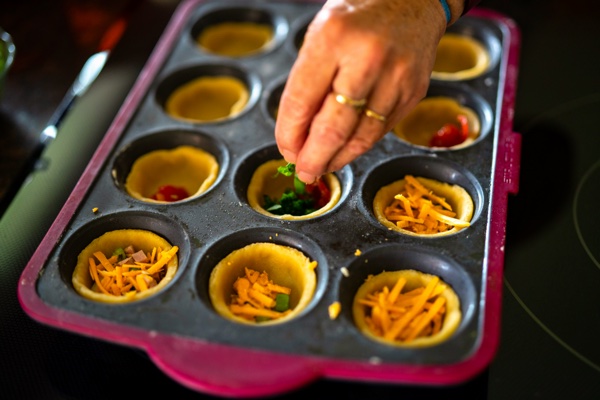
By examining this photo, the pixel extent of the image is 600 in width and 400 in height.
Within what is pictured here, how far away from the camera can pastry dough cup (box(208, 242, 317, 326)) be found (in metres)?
2.71

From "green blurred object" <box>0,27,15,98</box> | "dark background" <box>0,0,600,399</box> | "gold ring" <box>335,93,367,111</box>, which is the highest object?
"green blurred object" <box>0,27,15,98</box>

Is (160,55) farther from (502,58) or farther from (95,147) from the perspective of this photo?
(502,58)

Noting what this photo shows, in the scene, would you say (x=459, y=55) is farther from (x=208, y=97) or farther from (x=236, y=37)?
(x=208, y=97)

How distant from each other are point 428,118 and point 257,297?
5.03 feet

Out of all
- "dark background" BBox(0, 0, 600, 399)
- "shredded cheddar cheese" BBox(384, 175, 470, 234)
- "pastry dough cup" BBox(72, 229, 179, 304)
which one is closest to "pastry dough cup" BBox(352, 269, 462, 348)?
"dark background" BBox(0, 0, 600, 399)

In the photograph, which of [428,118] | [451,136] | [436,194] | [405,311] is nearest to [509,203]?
[436,194]

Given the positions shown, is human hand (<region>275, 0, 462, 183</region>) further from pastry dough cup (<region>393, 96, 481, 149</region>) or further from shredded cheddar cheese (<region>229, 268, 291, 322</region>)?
pastry dough cup (<region>393, 96, 481, 149</region>)

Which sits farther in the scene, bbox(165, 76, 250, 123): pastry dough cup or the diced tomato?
bbox(165, 76, 250, 123): pastry dough cup

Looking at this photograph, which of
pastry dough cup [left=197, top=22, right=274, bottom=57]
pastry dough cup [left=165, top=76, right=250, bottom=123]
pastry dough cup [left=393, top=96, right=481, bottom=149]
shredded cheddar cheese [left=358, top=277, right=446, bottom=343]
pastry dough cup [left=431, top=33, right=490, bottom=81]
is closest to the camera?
shredded cheddar cheese [left=358, top=277, right=446, bottom=343]

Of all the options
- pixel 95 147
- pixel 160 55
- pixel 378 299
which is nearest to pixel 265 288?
pixel 378 299

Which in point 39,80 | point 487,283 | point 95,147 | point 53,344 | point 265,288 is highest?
point 39,80

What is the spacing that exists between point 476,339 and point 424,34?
1104 millimetres

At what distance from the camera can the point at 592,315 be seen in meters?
2.67

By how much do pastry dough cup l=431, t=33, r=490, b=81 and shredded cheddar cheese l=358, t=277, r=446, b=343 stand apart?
1668mm
